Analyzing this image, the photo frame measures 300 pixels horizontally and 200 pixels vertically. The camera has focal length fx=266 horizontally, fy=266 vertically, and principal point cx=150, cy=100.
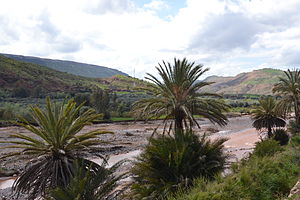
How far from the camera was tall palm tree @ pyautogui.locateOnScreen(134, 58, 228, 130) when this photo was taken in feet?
31.3

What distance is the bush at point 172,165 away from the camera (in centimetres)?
738

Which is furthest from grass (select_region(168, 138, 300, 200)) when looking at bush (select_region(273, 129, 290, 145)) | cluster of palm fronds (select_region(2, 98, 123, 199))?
bush (select_region(273, 129, 290, 145))

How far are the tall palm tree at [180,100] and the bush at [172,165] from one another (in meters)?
1.21

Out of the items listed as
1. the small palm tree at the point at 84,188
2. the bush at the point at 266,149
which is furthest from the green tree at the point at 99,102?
the small palm tree at the point at 84,188

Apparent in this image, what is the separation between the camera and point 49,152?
6875 millimetres

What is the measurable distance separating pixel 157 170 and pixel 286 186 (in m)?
3.93

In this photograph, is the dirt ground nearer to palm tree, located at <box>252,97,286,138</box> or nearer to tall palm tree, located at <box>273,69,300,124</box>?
palm tree, located at <box>252,97,286,138</box>

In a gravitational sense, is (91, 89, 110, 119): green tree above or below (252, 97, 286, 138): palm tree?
above

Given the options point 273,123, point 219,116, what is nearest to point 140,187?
point 219,116

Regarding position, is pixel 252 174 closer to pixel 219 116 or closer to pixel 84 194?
pixel 219 116

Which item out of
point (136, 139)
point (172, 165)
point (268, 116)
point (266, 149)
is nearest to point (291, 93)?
point (268, 116)

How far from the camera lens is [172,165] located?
25.0 ft

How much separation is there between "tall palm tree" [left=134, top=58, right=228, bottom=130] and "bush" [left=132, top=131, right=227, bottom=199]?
47.8 inches

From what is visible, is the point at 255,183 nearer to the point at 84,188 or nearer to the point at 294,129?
the point at 84,188
